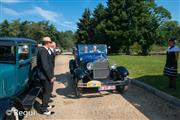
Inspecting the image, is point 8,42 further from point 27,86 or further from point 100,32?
point 100,32

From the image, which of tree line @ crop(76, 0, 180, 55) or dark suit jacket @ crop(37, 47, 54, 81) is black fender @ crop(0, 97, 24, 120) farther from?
tree line @ crop(76, 0, 180, 55)

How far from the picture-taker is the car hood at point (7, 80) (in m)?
7.16

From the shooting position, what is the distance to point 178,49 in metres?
11.0

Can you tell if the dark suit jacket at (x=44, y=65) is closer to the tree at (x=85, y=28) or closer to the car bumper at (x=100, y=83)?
the car bumper at (x=100, y=83)

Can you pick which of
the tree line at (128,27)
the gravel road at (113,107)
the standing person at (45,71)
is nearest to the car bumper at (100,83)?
the gravel road at (113,107)

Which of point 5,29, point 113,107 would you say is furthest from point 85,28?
point 113,107

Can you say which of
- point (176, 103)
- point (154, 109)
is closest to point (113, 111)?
point (154, 109)

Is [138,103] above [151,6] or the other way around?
the other way around

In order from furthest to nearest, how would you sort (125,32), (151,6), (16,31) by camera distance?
(16,31)
(151,6)
(125,32)

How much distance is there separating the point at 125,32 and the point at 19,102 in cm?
4673

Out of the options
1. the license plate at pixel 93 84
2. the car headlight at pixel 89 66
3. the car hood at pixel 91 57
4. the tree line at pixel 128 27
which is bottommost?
the license plate at pixel 93 84

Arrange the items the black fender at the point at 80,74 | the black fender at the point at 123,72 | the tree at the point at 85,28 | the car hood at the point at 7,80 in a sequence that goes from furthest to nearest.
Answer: the tree at the point at 85,28 < the black fender at the point at 123,72 < the black fender at the point at 80,74 < the car hood at the point at 7,80

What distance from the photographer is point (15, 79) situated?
26.2 feet

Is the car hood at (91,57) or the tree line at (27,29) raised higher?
the tree line at (27,29)
